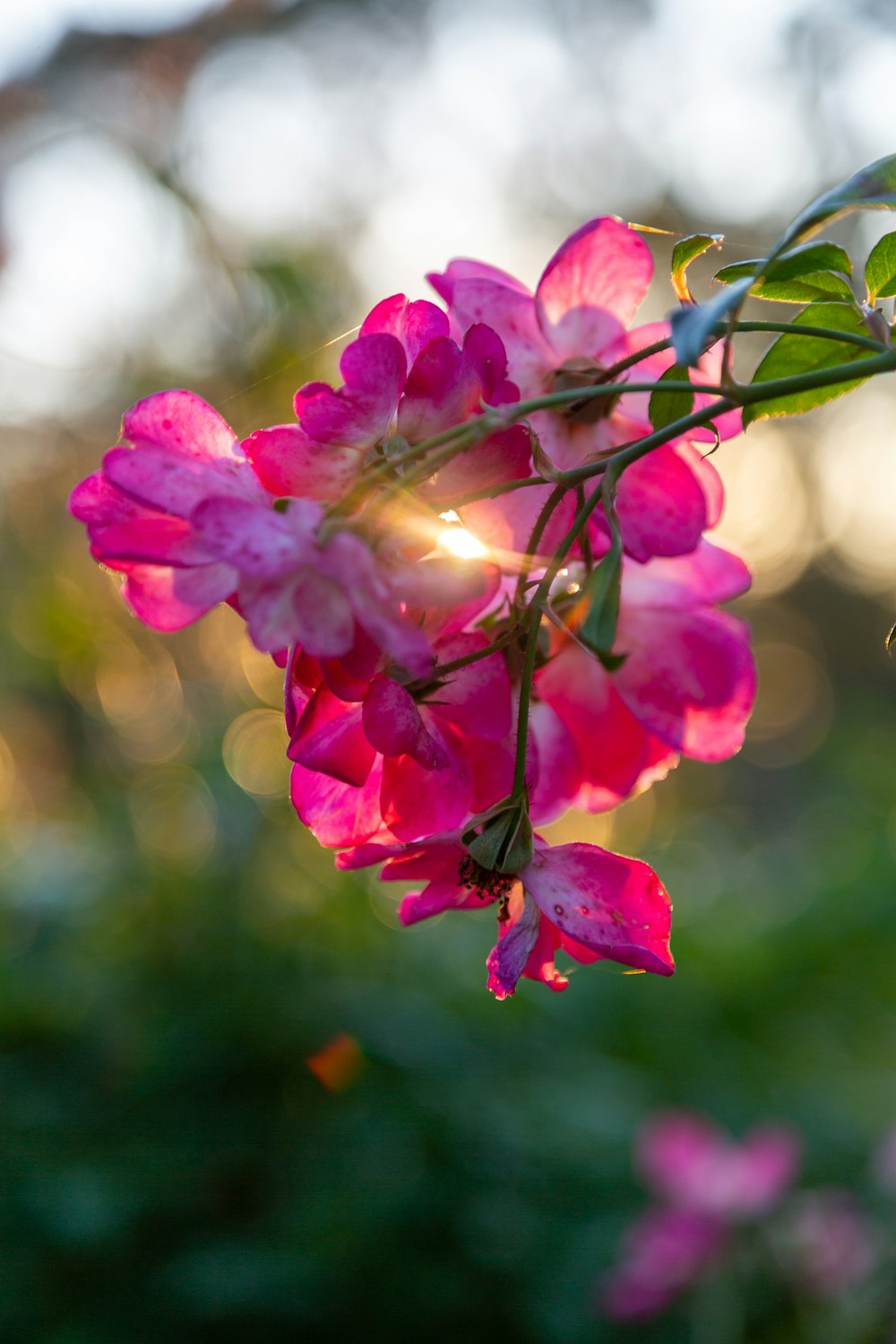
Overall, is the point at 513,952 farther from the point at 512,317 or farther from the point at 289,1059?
the point at 289,1059

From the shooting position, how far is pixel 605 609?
0.34 meters

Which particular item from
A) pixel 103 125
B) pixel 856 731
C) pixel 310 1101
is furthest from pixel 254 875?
pixel 856 731

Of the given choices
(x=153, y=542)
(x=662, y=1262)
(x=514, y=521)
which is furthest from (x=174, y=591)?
(x=662, y=1262)

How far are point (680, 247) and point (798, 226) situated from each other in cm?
10

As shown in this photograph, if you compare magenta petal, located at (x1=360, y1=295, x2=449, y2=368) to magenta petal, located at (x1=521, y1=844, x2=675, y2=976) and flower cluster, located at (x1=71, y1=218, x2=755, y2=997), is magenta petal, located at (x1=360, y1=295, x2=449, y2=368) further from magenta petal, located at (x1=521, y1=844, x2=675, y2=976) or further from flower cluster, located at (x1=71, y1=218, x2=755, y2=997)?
magenta petal, located at (x1=521, y1=844, x2=675, y2=976)

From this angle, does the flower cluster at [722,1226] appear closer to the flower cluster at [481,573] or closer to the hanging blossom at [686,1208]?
the hanging blossom at [686,1208]

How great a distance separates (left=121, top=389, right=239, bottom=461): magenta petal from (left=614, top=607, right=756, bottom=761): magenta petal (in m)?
0.19

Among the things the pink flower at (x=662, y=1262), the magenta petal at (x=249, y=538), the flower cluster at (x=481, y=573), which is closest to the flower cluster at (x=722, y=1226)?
the pink flower at (x=662, y=1262)

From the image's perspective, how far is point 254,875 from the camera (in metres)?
1.87

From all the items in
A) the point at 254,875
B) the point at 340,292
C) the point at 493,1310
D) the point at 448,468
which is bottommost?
the point at 493,1310

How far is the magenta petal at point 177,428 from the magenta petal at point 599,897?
0.19 meters

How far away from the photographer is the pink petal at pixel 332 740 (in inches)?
15.8

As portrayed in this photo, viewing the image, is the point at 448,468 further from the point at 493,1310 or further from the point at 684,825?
the point at 684,825

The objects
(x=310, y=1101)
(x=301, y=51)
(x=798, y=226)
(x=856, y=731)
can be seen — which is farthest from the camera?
(x=856, y=731)
